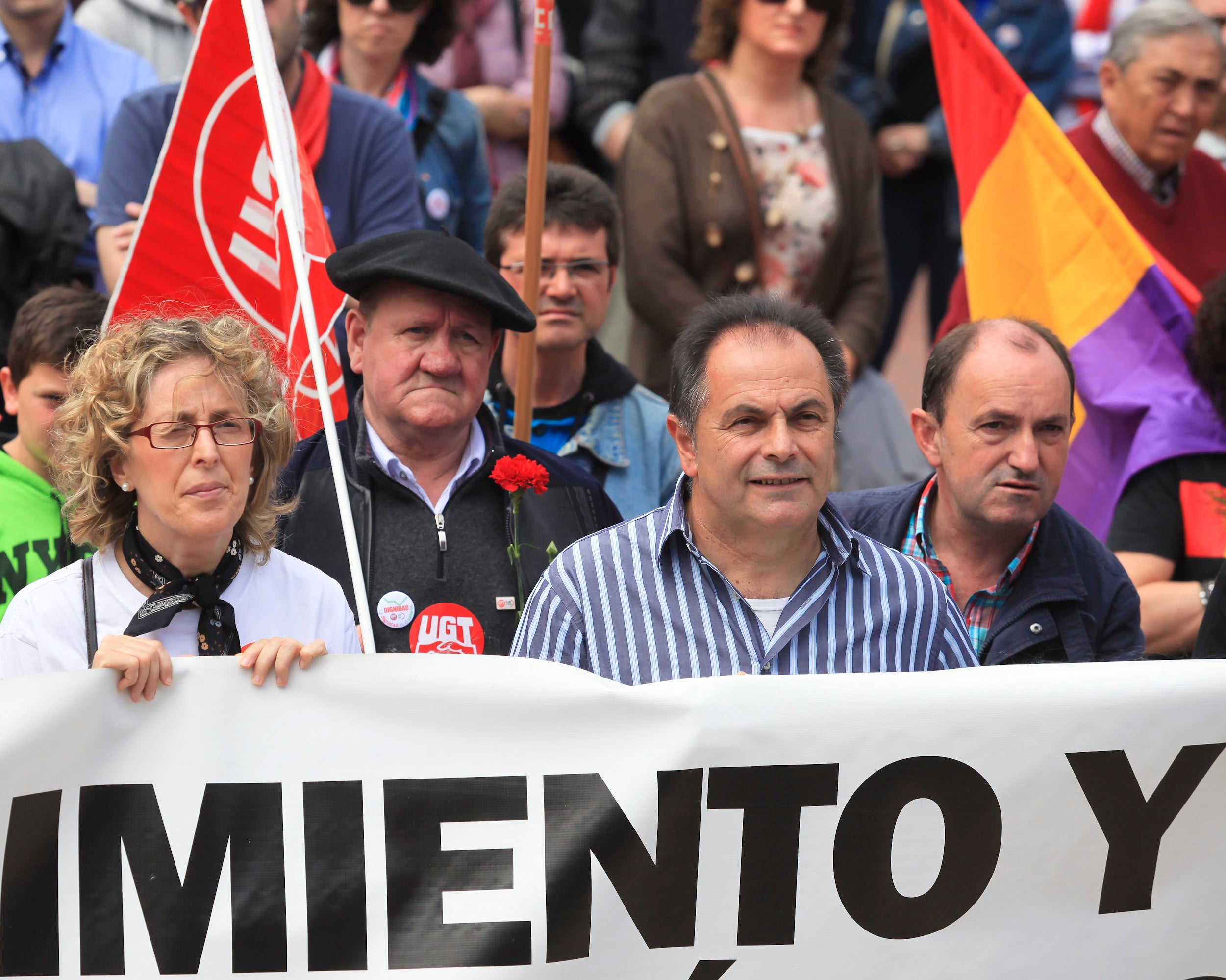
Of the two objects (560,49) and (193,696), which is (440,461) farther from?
(560,49)

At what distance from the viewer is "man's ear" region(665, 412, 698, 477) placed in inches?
132

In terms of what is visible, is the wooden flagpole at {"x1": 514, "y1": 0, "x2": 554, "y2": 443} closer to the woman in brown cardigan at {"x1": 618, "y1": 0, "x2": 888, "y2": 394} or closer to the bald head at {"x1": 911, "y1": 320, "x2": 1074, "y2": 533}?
the bald head at {"x1": 911, "y1": 320, "x2": 1074, "y2": 533}

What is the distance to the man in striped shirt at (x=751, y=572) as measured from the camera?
10.3 ft

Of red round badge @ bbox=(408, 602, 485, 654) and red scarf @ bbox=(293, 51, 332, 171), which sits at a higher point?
red scarf @ bbox=(293, 51, 332, 171)

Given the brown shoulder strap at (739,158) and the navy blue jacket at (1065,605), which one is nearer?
the navy blue jacket at (1065,605)

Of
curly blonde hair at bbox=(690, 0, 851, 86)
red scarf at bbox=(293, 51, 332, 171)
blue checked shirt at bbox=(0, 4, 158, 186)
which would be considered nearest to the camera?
red scarf at bbox=(293, 51, 332, 171)

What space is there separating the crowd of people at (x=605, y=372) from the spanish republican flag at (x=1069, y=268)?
11cm

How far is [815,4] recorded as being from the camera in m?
5.91

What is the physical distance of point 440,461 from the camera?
3914 millimetres

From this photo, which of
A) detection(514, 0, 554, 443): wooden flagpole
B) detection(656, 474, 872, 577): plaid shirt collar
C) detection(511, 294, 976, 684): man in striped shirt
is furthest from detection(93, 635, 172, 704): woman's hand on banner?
detection(514, 0, 554, 443): wooden flagpole

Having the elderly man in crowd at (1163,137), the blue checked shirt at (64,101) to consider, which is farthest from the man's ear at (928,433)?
the blue checked shirt at (64,101)

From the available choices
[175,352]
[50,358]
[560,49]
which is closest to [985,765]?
[175,352]

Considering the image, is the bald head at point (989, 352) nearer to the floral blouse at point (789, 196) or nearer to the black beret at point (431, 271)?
the black beret at point (431, 271)

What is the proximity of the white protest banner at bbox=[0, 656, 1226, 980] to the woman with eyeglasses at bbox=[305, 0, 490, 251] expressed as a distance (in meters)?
3.33
